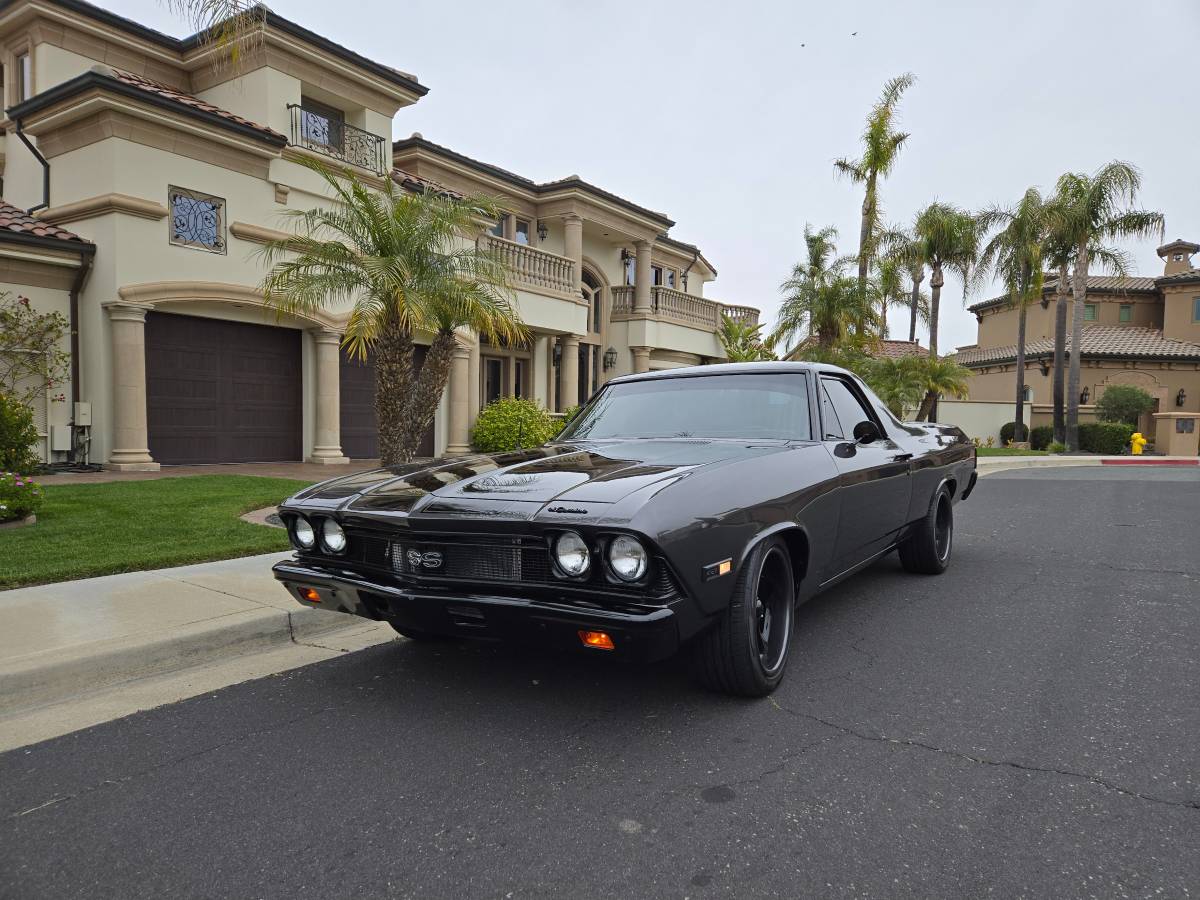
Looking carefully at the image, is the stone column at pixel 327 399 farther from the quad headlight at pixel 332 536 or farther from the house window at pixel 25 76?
the quad headlight at pixel 332 536

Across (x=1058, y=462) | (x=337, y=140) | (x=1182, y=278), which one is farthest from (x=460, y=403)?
(x=1182, y=278)

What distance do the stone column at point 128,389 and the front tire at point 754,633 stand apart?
11.2 meters

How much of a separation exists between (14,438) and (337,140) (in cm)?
959

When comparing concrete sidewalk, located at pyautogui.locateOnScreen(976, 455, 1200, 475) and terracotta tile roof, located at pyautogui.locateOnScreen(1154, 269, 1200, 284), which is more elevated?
terracotta tile roof, located at pyautogui.locateOnScreen(1154, 269, 1200, 284)

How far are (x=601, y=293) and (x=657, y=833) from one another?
22.3m

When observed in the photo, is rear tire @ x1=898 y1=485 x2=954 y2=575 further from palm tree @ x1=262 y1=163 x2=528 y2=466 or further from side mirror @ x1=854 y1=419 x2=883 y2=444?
palm tree @ x1=262 y1=163 x2=528 y2=466

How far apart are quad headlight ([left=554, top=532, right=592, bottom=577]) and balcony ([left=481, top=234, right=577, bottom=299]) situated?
49.8ft

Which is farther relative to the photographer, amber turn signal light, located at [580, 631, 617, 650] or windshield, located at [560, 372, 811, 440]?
windshield, located at [560, 372, 811, 440]

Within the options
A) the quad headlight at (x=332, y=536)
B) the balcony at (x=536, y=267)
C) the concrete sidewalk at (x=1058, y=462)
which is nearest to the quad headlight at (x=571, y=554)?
the quad headlight at (x=332, y=536)

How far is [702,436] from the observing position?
14.9ft

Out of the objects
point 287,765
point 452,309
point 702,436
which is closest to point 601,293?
point 452,309

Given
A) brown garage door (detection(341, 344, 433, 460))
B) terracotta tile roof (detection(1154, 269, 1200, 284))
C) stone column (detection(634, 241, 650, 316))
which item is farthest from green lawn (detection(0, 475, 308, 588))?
terracotta tile roof (detection(1154, 269, 1200, 284))

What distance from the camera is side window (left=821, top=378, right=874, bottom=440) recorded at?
196 inches

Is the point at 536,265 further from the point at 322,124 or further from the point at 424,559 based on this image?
the point at 424,559
